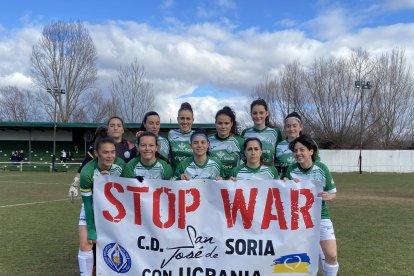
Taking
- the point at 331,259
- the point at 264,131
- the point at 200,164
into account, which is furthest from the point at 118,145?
the point at 331,259

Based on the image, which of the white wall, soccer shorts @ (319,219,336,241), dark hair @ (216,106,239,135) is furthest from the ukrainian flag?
the white wall

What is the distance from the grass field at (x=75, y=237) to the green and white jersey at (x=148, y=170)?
2387 mm

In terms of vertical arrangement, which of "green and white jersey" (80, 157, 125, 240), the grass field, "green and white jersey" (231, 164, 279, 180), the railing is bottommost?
the railing

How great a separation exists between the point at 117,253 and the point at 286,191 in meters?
2.04

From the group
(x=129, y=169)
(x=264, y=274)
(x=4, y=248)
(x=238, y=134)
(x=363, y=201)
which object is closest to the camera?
(x=264, y=274)

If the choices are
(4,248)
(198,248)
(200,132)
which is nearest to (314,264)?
(198,248)

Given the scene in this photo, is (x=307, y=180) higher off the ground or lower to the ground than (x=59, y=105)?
lower

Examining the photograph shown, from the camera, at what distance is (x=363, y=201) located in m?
16.2

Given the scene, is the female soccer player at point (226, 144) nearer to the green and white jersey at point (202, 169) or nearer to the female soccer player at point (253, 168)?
the green and white jersey at point (202, 169)

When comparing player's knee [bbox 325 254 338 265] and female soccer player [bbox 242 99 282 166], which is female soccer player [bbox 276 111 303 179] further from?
player's knee [bbox 325 254 338 265]

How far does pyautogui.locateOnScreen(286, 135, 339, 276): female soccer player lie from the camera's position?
5043 mm

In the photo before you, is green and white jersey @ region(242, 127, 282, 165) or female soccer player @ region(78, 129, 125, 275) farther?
green and white jersey @ region(242, 127, 282, 165)

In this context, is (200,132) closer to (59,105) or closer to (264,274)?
(264,274)

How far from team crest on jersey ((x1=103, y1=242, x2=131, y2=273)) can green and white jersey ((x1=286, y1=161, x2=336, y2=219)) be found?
2.14 m
